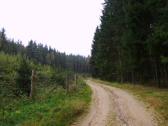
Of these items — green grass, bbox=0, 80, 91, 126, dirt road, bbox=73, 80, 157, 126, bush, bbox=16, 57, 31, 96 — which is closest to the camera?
green grass, bbox=0, 80, 91, 126

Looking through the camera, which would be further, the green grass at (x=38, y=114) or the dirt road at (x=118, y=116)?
the dirt road at (x=118, y=116)

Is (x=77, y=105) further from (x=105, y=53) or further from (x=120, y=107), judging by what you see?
(x=105, y=53)

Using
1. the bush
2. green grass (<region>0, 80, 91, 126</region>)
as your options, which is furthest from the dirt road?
the bush

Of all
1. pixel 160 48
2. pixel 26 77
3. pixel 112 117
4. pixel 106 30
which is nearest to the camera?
pixel 112 117

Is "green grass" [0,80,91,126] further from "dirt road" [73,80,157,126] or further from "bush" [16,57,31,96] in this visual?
"bush" [16,57,31,96]

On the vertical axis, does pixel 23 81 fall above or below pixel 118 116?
above

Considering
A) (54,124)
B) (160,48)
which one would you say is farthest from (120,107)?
(160,48)

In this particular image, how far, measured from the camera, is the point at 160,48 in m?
27.2

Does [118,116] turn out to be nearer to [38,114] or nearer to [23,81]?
Result: [38,114]

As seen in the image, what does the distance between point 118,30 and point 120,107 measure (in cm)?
2688

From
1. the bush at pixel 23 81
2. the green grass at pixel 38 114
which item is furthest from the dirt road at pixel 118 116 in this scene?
Answer: the bush at pixel 23 81

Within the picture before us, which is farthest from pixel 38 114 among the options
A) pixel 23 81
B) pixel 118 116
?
pixel 23 81

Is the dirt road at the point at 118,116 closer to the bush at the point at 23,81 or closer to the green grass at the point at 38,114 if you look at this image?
the green grass at the point at 38,114

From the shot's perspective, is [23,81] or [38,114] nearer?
[38,114]
